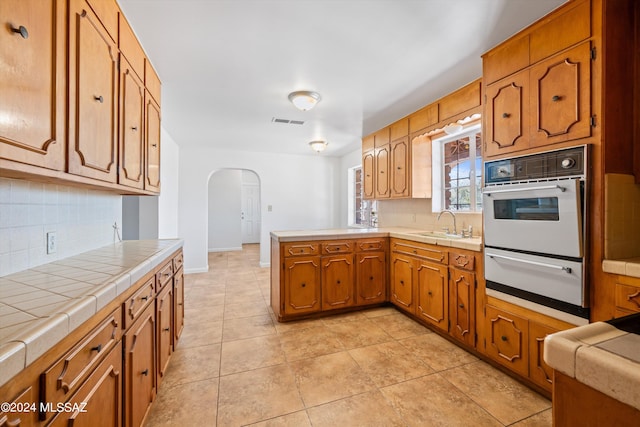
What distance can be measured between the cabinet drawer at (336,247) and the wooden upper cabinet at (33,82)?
88.3 inches

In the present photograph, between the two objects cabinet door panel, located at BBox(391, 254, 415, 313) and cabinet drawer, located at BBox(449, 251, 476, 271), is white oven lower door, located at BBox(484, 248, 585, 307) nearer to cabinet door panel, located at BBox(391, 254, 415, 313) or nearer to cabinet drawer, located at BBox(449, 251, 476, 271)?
cabinet drawer, located at BBox(449, 251, 476, 271)

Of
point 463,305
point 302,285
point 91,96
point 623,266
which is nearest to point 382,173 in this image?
point 302,285

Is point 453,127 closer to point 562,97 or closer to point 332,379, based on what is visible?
point 562,97

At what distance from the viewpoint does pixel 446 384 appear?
1.92 meters

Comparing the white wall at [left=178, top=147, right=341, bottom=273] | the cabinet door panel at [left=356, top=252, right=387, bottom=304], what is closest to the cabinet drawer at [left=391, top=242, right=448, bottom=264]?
the cabinet door panel at [left=356, top=252, right=387, bottom=304]

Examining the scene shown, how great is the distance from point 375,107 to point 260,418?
316 cm

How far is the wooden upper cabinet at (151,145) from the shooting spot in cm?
231

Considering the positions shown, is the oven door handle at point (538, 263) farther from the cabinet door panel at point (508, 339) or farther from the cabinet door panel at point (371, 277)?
the cabinet door panel at point (371, 277)

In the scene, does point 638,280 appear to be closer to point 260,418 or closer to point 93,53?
point 260,418

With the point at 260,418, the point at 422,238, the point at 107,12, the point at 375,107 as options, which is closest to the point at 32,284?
the point at 260,418

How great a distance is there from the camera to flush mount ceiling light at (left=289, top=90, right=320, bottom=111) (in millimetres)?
2863

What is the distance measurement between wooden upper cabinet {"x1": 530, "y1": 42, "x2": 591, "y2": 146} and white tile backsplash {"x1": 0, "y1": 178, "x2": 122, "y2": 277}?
2941 mm

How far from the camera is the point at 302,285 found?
2.93m

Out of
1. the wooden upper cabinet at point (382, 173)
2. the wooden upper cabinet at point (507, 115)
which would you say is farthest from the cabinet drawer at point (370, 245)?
the wooden upper cabinet at point (507, 115)
